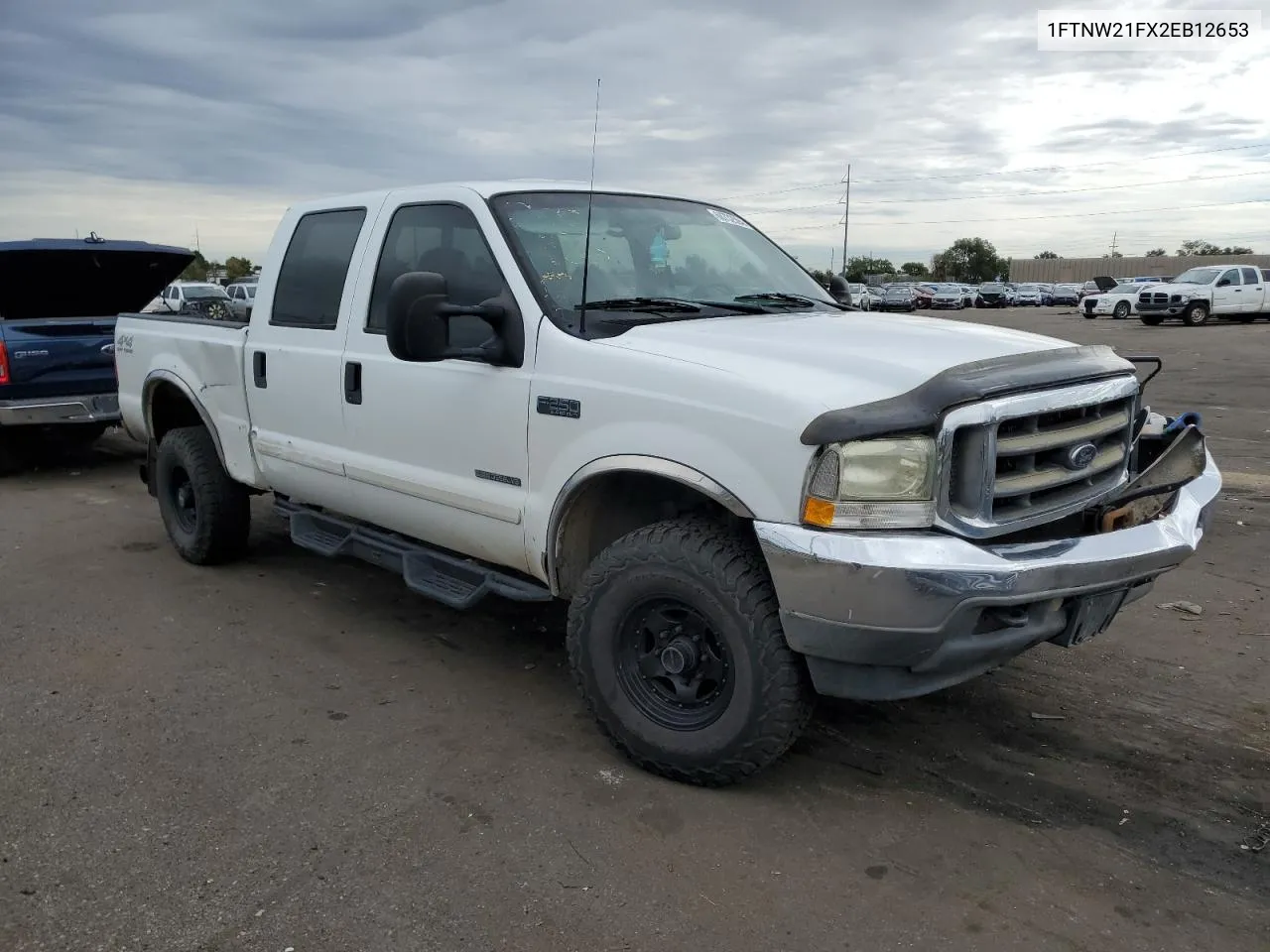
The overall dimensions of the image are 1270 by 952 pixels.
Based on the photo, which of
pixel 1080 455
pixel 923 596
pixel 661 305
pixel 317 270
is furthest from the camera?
pixel 317 270

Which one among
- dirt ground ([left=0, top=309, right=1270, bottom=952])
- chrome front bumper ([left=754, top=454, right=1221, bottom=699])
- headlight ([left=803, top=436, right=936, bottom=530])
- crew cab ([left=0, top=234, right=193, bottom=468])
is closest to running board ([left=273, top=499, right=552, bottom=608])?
dirt ground ([left=0, top=309, right=1270, bottom=952])

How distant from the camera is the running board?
13.2 ft

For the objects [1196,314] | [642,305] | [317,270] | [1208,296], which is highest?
[1208,296]

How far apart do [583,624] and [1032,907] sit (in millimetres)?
1595

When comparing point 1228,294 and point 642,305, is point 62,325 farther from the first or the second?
point 1228,294

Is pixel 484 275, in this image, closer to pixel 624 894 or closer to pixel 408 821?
pixel 408 821

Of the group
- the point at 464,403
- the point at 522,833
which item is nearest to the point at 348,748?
the point at 522,833

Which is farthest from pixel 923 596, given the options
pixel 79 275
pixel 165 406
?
pixel 79 275

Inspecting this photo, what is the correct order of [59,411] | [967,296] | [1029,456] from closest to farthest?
1. [1029,456]
2. [59,411]
3. [967,296]

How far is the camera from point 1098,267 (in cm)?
8650

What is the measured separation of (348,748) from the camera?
12.2ft

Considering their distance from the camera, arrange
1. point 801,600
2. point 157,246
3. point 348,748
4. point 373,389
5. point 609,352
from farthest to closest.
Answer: point 157,246, point 373,389, point 348,748, point 609,352, point 801,600

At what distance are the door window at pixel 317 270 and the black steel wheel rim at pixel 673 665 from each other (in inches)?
85.3

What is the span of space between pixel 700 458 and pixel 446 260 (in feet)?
5.47
